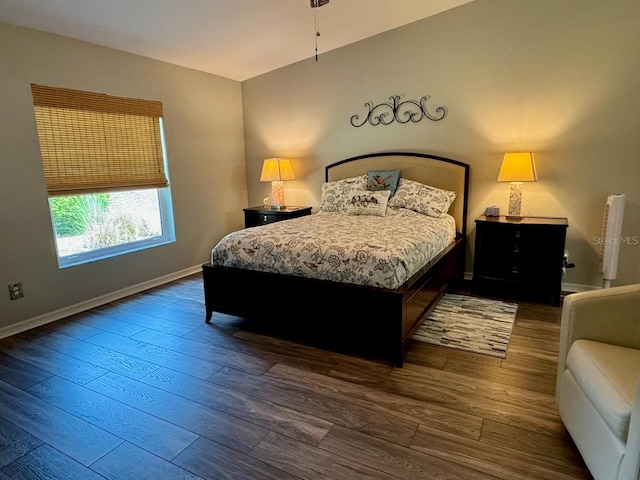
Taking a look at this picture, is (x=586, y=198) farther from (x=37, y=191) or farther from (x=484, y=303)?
(x=37, y=191)

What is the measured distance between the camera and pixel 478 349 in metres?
2.63

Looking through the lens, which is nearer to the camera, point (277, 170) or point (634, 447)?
point (634, 447)

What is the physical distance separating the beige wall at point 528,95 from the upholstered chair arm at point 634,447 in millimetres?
2837

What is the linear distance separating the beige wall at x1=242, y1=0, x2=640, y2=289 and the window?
7.09 ft

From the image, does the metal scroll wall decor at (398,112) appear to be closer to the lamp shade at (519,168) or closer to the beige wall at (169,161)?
the lamp shade at (519,168)

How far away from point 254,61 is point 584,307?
416cm

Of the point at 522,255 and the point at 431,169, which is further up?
the point at 431,169

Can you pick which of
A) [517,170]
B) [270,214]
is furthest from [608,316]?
[270,214]

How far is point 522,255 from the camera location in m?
3.49

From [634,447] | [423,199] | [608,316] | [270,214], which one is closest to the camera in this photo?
[634,447]

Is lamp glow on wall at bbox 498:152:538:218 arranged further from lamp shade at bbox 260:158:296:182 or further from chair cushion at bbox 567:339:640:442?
lamp shade at bbox 260:158:296:182

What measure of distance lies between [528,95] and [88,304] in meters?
4.55

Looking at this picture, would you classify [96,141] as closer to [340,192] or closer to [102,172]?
[102,172]

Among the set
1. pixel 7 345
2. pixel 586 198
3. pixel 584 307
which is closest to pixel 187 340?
pixel 7 345
